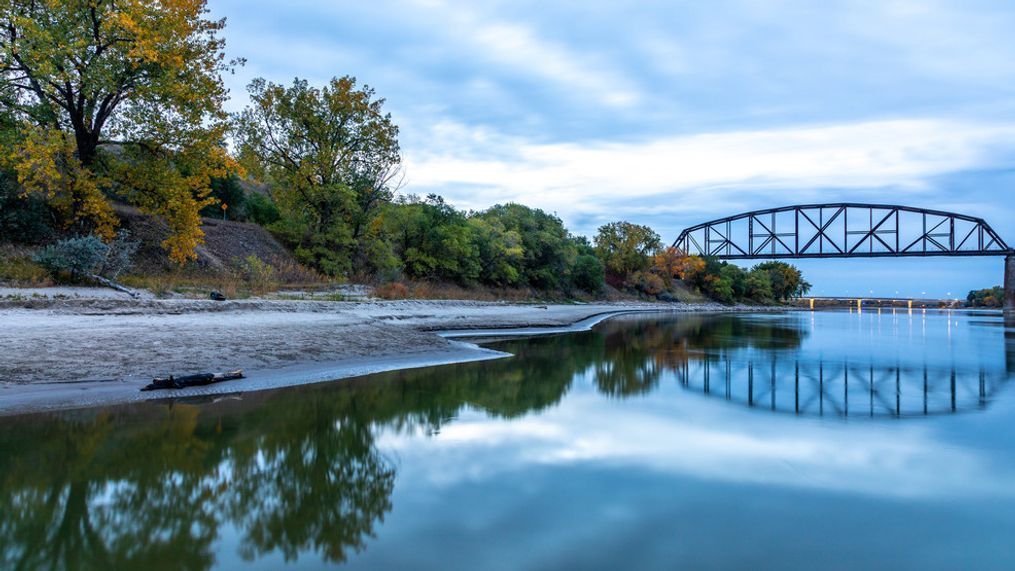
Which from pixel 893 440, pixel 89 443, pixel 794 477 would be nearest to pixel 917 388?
pixel 893 440

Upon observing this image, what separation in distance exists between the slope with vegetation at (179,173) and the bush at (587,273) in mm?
21415

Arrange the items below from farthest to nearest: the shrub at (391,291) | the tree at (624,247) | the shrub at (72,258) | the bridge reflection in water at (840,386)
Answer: the tree at (624,247)
the shrub at (391,291)
the shrub at (72,258)
the bridge reflection in water at (840,386)

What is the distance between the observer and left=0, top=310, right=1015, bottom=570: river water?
4.20 meters

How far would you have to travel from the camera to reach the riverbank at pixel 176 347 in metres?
8.59

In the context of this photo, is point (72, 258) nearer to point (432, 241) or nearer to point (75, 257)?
point (75, 257)

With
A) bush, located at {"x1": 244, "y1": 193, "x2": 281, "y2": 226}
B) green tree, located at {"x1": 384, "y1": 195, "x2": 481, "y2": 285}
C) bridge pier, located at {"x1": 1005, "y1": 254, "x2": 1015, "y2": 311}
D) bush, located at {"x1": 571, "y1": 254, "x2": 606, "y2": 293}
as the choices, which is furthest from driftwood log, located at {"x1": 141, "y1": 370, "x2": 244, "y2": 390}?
bridge pier, located at {"x1": 1005, "y1": 254, "x2": 1015, "y2": 311}

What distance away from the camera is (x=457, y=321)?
77.6 feet

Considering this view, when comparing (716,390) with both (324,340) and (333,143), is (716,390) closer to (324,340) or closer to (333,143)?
(324,340)

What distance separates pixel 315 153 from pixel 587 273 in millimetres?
40632

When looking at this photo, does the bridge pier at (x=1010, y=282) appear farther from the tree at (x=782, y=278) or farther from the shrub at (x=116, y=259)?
the shrub at (x=116, y=259)

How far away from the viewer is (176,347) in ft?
36.0

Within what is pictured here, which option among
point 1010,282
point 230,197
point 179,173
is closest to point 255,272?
point 179,173

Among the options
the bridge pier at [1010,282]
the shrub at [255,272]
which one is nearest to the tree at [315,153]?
the shrub at [255,272]

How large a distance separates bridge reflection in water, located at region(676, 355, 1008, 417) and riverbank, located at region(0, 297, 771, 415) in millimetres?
6505
